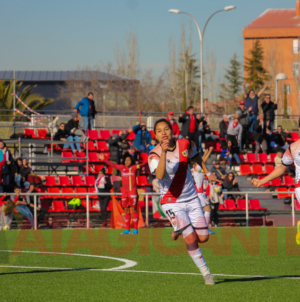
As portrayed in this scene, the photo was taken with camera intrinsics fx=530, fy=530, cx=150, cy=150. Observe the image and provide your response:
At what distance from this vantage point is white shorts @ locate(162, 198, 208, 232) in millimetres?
6559

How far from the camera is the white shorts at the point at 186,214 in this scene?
656 centimetres

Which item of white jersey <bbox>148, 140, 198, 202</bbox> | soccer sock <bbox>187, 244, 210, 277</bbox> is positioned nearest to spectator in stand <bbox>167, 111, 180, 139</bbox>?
white jersey <bbox>148, 140, 198, 202</bbox>

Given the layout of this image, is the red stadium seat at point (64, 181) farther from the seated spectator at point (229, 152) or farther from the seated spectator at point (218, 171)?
the seated spectator at point (229, 152)

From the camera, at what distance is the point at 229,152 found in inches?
882

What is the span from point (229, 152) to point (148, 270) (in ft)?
48.6

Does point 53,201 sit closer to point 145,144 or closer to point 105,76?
point 145,144

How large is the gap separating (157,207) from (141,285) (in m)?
10.4

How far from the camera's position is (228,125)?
77.1ft

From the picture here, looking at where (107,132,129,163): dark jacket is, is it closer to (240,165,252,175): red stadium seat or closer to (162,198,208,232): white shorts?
(240,165,252,175): red stadium seat

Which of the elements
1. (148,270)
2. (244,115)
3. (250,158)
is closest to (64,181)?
(250,158)

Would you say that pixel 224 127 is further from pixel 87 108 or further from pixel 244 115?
pixel 87 108

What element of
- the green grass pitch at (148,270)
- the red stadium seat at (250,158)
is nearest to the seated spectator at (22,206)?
the green grass pitch at (148,270)

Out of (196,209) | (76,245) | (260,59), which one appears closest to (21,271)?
(196,209)

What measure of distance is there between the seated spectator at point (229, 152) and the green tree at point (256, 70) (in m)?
42.8
